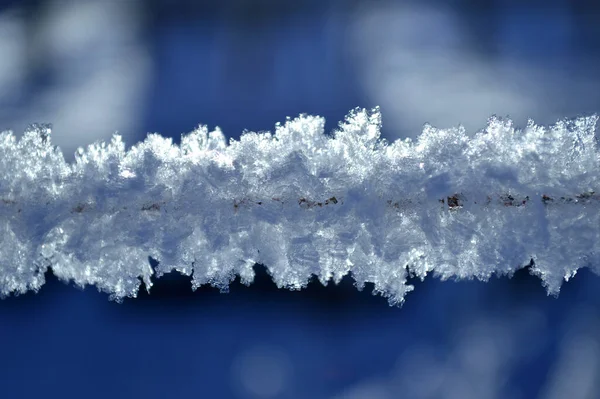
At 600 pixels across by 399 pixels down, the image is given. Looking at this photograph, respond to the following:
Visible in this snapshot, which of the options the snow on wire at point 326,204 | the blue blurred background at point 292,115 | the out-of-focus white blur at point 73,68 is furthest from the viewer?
the out-of-focus white blur at point 73,68

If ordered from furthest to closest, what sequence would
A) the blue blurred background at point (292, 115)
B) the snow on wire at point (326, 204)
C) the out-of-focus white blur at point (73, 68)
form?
the out-of-focus white blur at point (73, 68) → the blue blurred background at point (292, 115) → the snow on wire at point (326, 204)

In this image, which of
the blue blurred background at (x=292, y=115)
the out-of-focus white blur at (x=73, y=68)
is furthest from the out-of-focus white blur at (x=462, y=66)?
the out-of-focus white blur at (x=73, y=68)

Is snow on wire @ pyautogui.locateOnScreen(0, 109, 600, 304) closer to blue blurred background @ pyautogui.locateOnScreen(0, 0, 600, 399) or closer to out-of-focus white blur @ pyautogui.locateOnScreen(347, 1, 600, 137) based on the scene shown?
blue blurred background @ pyautogui.locateOnScreen(0, 0, 600, 399)

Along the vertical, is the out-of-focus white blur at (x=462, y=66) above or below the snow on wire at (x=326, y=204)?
above

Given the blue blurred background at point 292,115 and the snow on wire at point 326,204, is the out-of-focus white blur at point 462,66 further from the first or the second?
the snow on wire at point 326,204

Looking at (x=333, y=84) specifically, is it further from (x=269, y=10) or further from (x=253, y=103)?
(x=269, y=10)

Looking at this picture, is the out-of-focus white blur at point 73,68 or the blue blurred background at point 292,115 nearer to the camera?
the blue blurred background at point 292,115

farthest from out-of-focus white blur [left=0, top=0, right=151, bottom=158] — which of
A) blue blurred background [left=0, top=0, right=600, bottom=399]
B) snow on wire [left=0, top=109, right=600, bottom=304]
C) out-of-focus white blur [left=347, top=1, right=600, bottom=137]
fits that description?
snow on wire [left=0, top=109, right=600, bottom=304]

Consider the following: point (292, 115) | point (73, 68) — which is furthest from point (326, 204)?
point (73, 68)
